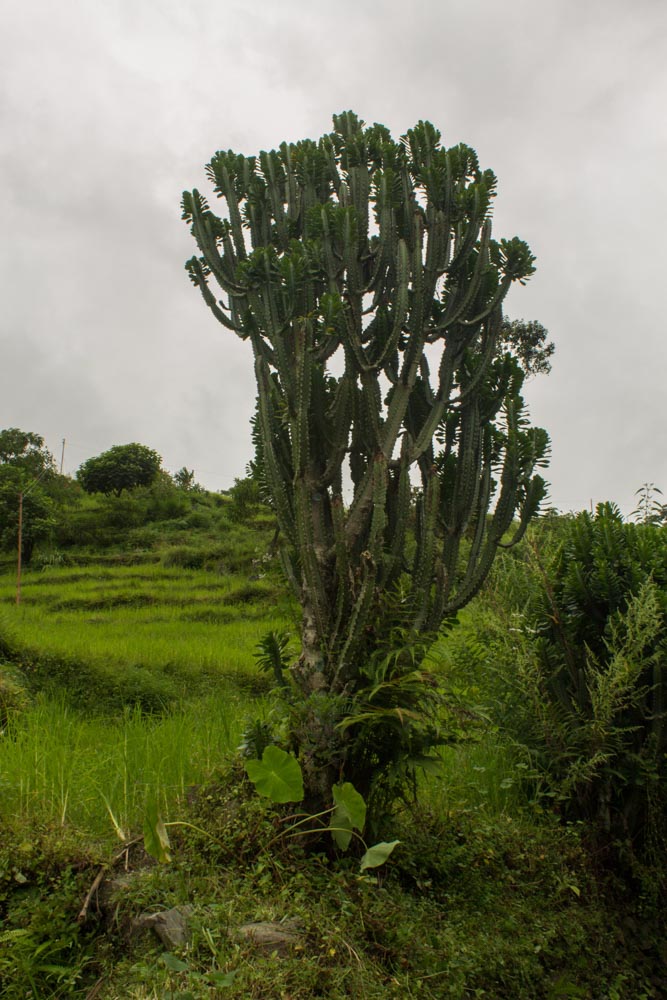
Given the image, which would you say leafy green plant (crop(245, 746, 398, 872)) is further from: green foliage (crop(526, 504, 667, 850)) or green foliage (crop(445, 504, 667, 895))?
green foliage (crop(526, 504, 667, 850))

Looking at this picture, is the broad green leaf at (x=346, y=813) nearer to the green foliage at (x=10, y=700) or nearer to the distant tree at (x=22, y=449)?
the green foliage at (x=10, y=700)

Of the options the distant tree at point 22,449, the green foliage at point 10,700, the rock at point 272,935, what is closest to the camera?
the rock at point 272,935

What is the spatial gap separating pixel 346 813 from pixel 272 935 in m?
0.49

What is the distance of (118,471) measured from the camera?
29844 mm

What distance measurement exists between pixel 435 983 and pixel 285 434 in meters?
2.30

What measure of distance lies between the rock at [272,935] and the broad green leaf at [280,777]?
0.42 m

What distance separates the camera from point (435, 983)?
2.55m

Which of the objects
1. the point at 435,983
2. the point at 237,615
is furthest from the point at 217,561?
the point at 435,983

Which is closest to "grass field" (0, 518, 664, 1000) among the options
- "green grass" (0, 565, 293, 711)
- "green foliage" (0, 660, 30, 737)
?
"green grass" (0, 565, 293, 711)

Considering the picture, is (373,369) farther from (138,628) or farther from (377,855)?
(138,628)

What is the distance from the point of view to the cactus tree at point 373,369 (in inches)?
133

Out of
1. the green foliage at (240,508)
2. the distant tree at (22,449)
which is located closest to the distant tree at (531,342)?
the green foliage at (240,508)

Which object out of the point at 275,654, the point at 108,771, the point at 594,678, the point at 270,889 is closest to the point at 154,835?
the point at 270,889

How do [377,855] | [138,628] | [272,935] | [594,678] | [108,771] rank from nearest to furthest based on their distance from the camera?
[272,935] < [377,855] < [594,678] < [108,771] < [138,628]
